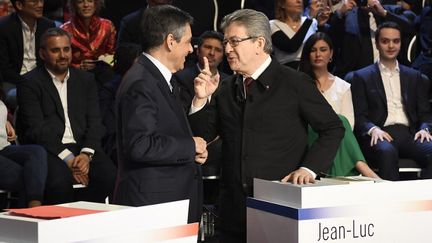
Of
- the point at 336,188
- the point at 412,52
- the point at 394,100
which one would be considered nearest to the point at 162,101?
the point at 336,188

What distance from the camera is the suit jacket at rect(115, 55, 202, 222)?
3.24 metres

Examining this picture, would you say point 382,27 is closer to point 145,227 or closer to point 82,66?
point 82,66

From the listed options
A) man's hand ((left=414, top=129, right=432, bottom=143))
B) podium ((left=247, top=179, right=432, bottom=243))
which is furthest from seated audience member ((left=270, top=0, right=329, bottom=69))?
podium ((left=247, top=179, right=432, bottom=243))

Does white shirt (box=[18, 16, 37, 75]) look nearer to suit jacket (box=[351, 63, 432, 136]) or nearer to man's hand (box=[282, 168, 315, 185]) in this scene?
suit jacket (box=[351, 63, 432, 136])

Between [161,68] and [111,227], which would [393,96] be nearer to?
[161,68]

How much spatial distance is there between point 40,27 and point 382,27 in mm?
2710

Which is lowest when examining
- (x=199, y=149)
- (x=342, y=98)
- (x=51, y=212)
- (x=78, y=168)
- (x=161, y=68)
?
(x=78, y=168)

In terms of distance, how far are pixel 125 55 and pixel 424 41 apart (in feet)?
9.27

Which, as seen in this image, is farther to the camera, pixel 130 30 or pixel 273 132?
pixel 130 30

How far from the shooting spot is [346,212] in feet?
9.57

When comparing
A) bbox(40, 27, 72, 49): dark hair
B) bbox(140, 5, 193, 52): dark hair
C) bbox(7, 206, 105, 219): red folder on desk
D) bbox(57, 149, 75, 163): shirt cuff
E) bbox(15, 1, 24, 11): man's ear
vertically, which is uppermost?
bbox(15, 1, 24, 11): man's ear

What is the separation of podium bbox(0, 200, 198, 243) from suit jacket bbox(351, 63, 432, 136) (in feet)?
13.5

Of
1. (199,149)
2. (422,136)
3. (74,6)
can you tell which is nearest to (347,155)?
(422,136)

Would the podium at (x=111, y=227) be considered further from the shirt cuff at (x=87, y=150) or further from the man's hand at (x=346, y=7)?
the man's hand at (x=346, y=7)
